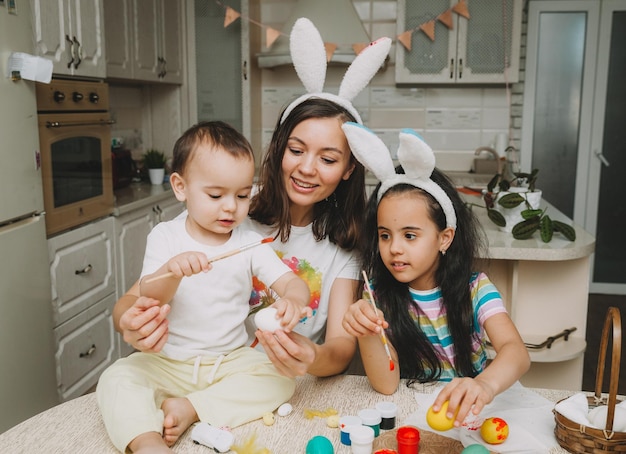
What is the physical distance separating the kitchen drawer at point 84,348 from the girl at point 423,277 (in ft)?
5.05

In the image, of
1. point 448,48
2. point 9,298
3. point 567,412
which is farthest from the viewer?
point 448,48

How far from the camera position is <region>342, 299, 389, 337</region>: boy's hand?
1.09m

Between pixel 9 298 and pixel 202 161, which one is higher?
pixel 202 161

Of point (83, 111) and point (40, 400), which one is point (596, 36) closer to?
point (83, 111)

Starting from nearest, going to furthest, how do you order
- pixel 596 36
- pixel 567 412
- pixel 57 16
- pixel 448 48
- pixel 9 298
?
pixel 567 412 → pixel 9 298 → pixel 57 16 → pixel 448 48 → pixel 596 36

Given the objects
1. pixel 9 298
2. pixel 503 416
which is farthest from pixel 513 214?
pixel 9 298

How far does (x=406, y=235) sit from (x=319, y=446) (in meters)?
0.57

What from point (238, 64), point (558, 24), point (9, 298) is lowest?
point (9, 298)

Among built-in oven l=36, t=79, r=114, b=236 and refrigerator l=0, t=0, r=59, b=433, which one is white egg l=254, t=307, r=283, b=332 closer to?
refrigerator l=0, t=0, r=59, b=433

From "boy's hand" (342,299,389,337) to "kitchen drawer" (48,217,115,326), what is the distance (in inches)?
63.9

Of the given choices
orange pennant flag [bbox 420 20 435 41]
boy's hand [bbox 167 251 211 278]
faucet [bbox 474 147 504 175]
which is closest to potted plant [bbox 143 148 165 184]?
orange pennant flag [bbox 420 20 435 41]

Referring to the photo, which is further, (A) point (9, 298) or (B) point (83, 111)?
(B) point (83, 111)

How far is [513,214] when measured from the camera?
7.27 ft

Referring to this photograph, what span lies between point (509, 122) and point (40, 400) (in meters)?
3.48
